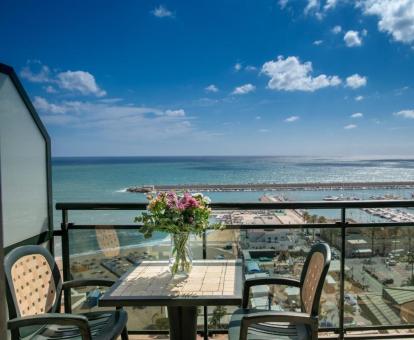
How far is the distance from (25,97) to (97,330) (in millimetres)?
1721

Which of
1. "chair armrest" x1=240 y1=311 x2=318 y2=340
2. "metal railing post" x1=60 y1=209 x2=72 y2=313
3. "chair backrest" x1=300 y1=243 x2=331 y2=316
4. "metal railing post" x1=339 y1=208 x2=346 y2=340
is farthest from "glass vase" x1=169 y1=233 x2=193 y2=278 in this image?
"metal railing post" x1=339 y1=208 x2=346 y2=340

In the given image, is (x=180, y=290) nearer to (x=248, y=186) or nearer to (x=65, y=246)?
(x=65, y=246)

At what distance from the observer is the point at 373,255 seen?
9.79 ft

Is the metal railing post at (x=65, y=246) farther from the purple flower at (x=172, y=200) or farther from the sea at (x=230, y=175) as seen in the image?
the sea at (x=230, y=175)

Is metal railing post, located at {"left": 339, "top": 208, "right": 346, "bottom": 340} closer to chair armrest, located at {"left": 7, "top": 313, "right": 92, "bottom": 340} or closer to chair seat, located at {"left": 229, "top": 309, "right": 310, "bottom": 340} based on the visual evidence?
chair seat, located at {"left": 229, "top": 309, "right": 310, "bottom": 340}

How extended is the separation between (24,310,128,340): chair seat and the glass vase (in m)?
0.43

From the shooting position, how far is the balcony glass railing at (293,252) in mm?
2896

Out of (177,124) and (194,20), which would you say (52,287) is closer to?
(194,20)

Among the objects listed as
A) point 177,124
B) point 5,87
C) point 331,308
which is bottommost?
point 331,308

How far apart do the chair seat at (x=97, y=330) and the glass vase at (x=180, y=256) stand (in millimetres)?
433

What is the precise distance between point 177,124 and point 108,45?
50.2ft

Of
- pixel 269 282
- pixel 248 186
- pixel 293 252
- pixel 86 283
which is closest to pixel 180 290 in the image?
pixel 269 282

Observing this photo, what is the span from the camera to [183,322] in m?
2.21

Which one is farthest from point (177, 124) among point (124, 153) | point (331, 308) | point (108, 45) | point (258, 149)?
point (331, 308)
